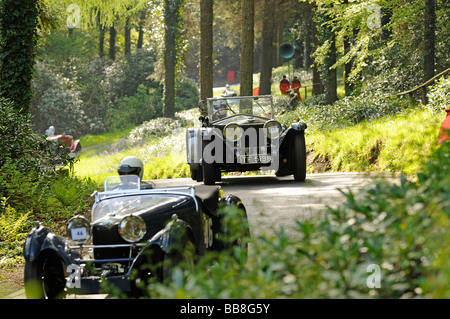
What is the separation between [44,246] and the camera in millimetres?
5457

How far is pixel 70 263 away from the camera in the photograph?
5.43m

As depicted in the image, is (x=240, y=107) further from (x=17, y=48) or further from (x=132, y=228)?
(x=132, y=228)

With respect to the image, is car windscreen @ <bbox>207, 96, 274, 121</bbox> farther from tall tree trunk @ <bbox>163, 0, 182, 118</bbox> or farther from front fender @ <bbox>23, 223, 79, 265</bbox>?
tall tree trunk @ <bbox>163, 0, 182, 118</bbox>

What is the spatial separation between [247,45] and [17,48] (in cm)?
963

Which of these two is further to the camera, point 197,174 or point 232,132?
point 197,174

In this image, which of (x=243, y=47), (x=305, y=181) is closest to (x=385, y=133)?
(x=305, y=181)

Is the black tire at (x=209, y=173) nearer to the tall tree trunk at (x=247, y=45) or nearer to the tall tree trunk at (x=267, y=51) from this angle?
the tall tree trunk at (x=247, y=45)

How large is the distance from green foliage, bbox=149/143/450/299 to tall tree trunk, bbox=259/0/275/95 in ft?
99.0

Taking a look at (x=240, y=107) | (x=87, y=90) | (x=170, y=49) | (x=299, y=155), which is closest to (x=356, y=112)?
(x=240, y=107)

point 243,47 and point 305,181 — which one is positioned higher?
point 243,47

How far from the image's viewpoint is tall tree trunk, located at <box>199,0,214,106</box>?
Result: 68.3 feet

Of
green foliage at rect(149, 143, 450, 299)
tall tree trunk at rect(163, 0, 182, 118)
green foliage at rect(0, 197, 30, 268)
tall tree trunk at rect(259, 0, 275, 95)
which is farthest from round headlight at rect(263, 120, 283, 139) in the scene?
tall tree trunk at rect(259, 0, 275, 95)

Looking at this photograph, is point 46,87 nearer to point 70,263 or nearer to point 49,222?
point 49,222
